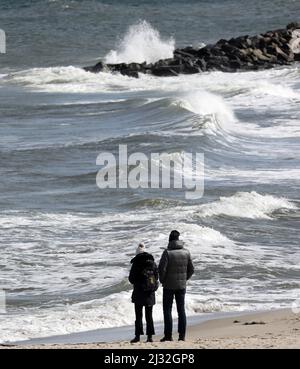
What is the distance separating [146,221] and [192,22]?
46.1 meters

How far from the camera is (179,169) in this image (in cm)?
2636

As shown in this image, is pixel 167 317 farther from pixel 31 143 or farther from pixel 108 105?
pixel 108 105

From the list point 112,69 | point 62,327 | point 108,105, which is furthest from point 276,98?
point 62,327

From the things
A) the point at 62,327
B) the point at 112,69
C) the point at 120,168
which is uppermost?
the point at 112,69

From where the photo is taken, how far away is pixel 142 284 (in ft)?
43.0

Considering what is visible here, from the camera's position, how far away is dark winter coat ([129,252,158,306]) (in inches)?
515

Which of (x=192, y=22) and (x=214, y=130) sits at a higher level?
(x=192, y=22)
